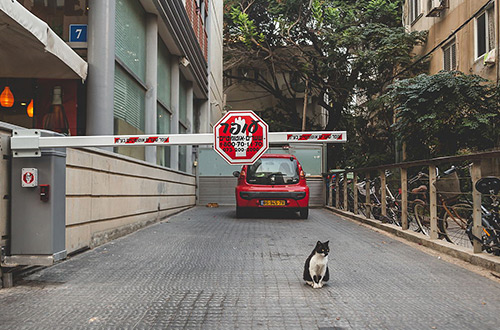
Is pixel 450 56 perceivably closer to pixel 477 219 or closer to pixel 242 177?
pixel 242 177

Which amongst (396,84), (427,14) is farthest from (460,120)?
(427,14)

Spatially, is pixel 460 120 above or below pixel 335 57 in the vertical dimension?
below

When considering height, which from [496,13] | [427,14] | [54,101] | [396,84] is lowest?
[54,101]

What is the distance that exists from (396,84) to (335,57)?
407 inches

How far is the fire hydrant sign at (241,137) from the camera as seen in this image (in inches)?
178

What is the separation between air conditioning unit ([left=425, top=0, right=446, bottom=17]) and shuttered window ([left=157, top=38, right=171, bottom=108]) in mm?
9495

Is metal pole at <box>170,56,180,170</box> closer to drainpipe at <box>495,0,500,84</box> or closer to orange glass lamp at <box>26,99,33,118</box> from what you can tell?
orange glass lamp at <box>26,99,33,118</box>

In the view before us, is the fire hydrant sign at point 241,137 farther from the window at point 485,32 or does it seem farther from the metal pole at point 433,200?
the window at point 485,32

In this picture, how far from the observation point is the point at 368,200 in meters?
11.3

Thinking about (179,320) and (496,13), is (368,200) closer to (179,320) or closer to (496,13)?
(496,13)

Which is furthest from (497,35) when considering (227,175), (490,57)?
(227,175)

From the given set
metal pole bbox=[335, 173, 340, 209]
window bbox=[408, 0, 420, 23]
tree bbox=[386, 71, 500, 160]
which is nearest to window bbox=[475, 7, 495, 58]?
tree bbox=[386, 71, 500, 160]

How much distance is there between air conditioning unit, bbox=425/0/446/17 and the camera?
658 inches

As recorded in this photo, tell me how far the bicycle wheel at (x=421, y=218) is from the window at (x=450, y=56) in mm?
9367
